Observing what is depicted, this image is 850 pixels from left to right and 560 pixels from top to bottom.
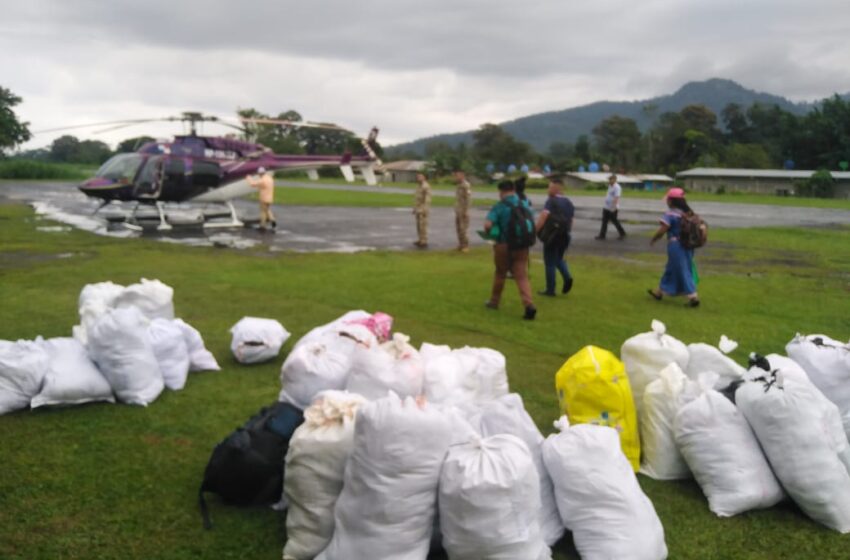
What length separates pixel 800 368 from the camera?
4.47 m

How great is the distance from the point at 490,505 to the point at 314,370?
196cm

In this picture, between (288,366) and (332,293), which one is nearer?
(288,366)

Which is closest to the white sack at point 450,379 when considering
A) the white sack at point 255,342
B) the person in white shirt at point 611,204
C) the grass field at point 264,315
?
the grass field at point 264,315

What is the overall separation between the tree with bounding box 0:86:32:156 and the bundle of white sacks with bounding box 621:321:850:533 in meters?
71.5

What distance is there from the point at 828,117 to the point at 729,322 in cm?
7711

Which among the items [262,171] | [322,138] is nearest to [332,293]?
[262,171]

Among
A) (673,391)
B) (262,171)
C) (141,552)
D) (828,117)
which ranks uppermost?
(828,117)

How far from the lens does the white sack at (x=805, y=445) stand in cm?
374

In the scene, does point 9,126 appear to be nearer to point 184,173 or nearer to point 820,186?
point 184,173

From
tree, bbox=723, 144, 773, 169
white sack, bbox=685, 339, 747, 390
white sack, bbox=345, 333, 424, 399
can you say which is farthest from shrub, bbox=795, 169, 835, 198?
white sack, bbox=345, 333, 424, 399

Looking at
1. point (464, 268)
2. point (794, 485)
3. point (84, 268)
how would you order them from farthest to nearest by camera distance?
1. point (464, 268)
2. point (84, 268)
3. point (794, 485)

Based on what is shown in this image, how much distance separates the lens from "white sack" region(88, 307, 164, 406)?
17.1 feet

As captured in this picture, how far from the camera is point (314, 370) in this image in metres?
4.73

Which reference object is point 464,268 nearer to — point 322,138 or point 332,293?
point 332,293
